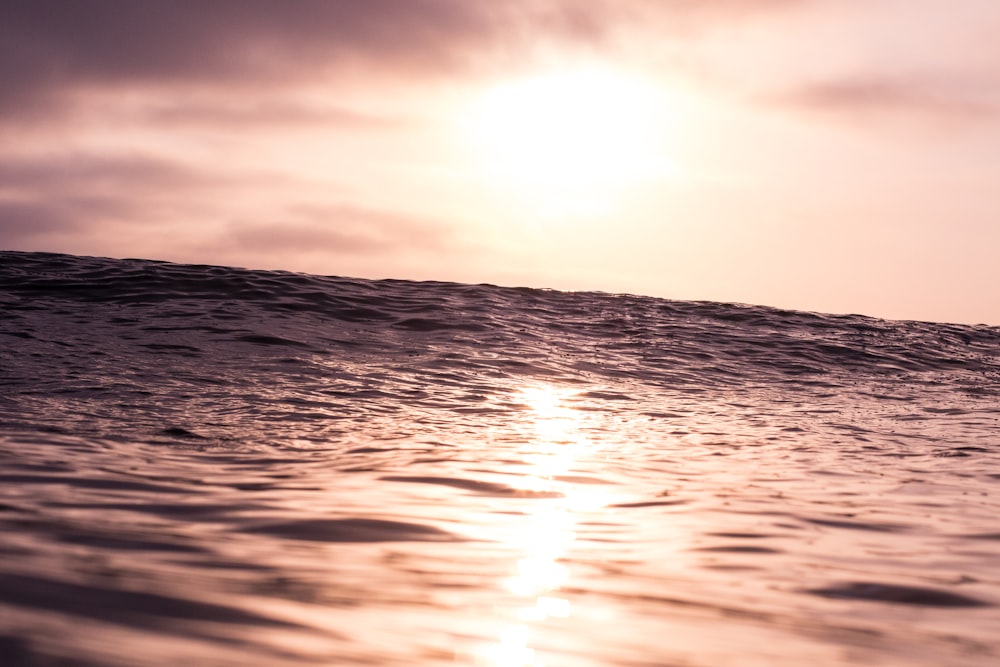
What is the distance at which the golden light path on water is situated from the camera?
6.80 feet

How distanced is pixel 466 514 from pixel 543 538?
480 mm

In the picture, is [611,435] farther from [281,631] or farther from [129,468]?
[281,631]

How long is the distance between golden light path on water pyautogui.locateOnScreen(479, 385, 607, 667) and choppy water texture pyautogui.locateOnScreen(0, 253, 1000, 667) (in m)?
0.01

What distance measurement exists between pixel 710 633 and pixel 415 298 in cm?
1353

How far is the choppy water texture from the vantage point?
212cm

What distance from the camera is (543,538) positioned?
3.24m

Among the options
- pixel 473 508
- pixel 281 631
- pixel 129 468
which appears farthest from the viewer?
pixel 129 468

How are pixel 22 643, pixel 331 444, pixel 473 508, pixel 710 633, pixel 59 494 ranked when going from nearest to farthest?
pixel 22 643, pixel 710 633, pixel 59 494, pixel 473 508, pixel 331 444

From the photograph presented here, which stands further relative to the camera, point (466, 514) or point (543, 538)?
point (466, 514)

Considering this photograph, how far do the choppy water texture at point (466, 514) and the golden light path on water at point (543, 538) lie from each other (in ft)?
0.04

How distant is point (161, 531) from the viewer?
2998 mm

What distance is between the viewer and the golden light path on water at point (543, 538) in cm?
207

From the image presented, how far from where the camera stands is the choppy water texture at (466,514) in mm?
2117

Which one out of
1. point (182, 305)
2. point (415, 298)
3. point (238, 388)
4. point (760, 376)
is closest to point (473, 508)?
point (238, 388)
